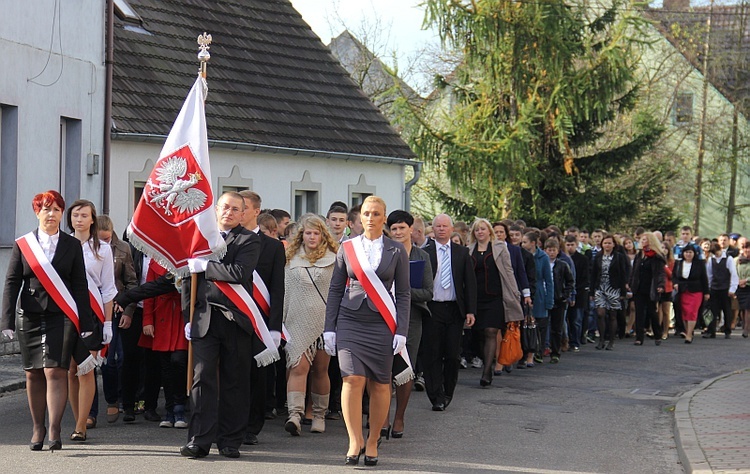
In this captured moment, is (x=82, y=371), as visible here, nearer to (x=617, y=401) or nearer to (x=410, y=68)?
(x=617, y=401)

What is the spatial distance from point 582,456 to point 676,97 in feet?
136

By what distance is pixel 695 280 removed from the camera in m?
23.4

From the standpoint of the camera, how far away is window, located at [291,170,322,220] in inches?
967

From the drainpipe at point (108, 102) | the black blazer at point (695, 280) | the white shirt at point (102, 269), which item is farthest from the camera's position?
the black blazer at point (695, 280)

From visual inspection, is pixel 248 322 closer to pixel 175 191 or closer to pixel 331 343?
pixel 331 343

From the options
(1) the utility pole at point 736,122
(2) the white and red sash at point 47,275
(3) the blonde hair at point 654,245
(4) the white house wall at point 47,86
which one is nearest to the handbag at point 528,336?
(3) the blonde hair at point 654,245

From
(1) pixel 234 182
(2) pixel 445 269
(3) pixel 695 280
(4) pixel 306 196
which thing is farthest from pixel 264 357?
(4) pixel 306 196

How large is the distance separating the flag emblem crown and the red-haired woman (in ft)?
2.57

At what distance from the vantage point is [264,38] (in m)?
26.1

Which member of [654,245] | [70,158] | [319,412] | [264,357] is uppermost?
[70,158]

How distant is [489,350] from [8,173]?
267 inches

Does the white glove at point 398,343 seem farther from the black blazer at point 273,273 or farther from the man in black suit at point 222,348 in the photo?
the man in black suit at point 222,348

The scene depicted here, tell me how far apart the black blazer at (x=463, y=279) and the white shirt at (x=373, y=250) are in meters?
3.05

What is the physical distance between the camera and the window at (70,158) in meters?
18.4
